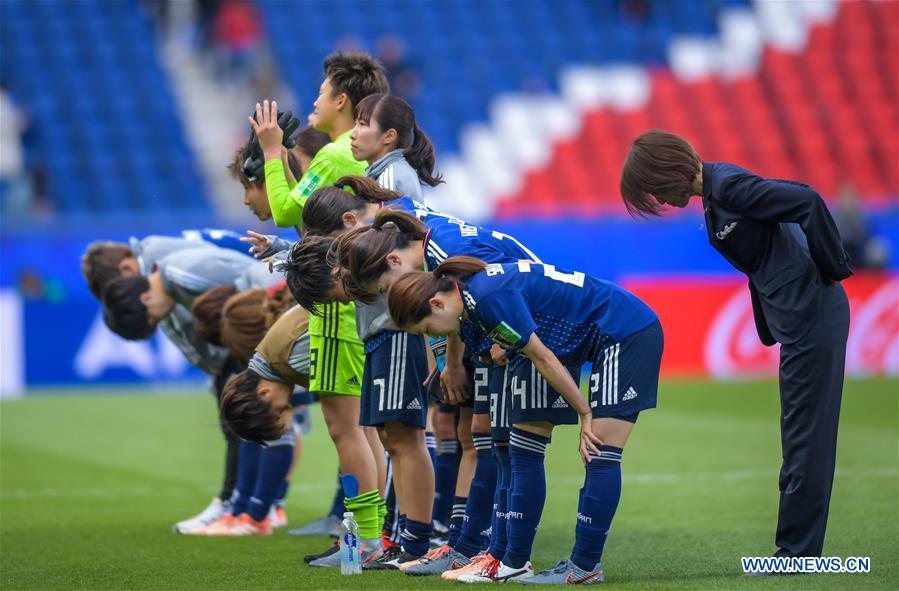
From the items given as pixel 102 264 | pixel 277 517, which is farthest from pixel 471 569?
pixel 102 264

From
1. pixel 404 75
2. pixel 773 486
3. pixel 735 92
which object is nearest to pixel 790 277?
pixel 773 486

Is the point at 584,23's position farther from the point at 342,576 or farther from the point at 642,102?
the point at 342,576

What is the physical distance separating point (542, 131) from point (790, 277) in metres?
16.3

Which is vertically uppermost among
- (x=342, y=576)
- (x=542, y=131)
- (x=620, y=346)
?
(x=542, y=131)

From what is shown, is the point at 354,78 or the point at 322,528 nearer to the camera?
the point at 354,78

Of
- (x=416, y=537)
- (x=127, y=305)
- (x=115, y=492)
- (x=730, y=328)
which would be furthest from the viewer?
(x=730, y=328)

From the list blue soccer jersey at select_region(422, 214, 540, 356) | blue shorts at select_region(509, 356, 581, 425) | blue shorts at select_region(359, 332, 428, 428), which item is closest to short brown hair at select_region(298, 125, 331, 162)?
blue shorts at select_region(359, 332, 428, 428)

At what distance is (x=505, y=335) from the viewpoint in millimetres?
5156

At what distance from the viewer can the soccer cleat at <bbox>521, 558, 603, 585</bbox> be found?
17.8 ft

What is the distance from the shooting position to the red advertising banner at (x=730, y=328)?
16531 mm

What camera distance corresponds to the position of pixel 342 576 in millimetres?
5840

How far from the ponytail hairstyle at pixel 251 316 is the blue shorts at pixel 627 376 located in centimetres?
229

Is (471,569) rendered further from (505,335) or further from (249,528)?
(249,528)

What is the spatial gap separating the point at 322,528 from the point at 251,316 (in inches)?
50.0
